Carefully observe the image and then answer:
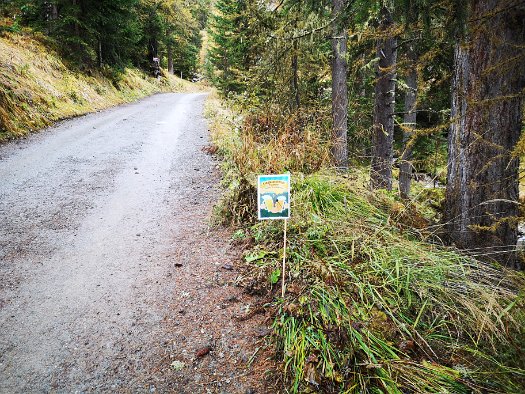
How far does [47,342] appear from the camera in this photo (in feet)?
10.0

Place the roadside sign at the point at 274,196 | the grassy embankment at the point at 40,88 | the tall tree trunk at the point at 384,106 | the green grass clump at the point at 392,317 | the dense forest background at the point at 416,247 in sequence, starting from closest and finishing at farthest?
the green grass clump at the point at 392,317 < the dense forest background at the point at 416,247 < the roadside sign at the point at 274,196 < the tall tree trunk at the point at 384,106 < the grassy embankment at the point at 40,88

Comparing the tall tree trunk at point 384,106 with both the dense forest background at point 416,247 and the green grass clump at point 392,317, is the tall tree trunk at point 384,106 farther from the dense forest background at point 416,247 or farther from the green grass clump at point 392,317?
the green grass clump at point 392,317

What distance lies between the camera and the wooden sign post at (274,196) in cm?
345

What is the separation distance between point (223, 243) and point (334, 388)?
8.65ft

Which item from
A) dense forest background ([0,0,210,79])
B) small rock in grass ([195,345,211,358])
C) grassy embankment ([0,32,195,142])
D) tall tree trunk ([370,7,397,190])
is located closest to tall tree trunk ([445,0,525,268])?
small rock in grass ([195,345,211,358])

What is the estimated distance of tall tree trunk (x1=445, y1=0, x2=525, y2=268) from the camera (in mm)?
3156

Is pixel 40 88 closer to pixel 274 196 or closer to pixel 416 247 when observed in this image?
pixel 274 196

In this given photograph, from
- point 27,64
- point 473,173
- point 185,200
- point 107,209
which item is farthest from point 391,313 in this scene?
point 27,64

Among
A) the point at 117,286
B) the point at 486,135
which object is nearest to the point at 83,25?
the point at 117,286

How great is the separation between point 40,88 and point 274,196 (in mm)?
13310

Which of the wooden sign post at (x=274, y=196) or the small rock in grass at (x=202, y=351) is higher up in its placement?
the wooden sign post at (x=274, y=196)

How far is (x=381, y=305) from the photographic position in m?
2.90

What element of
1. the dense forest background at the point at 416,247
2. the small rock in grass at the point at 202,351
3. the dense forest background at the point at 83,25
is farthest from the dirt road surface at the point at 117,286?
the dense forest background at the point at 83,25

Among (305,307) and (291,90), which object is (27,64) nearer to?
(291,90)
